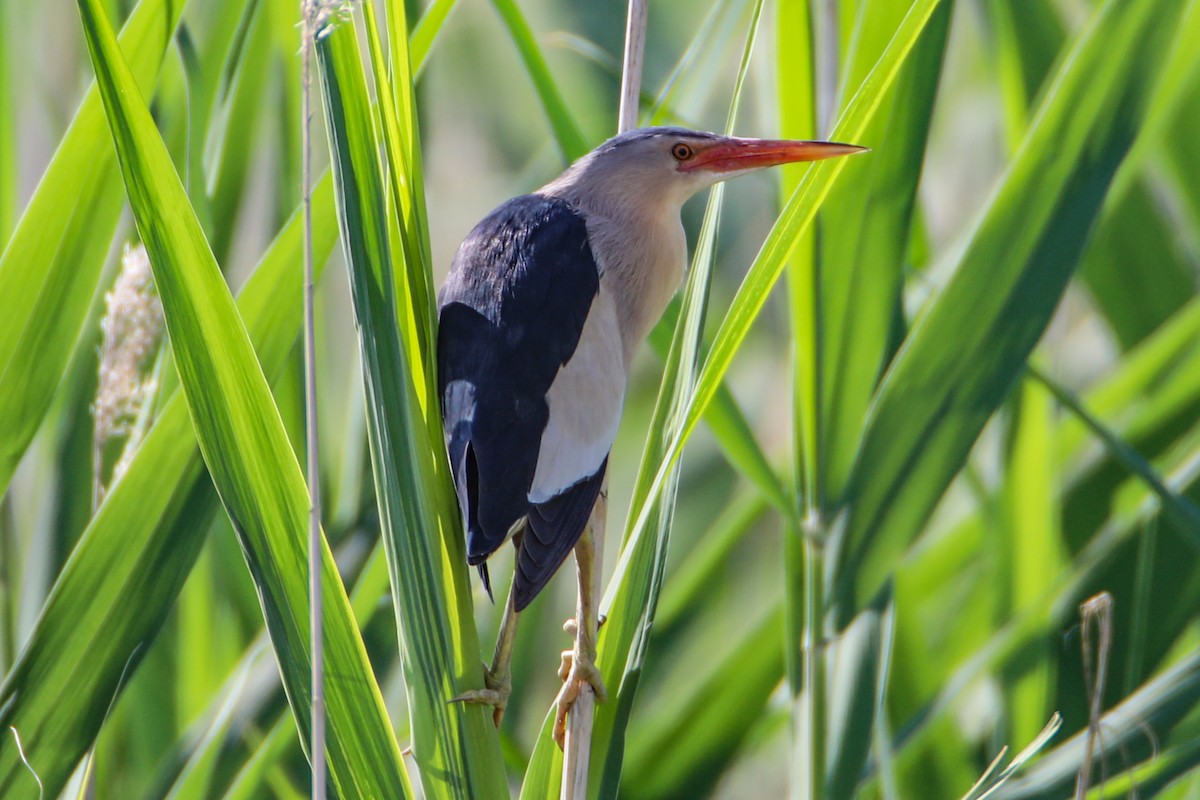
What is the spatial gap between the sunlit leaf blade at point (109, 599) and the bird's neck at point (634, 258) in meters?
0.30

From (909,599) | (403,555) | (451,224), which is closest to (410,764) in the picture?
(909,599)

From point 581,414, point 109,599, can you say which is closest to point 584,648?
point 581,414

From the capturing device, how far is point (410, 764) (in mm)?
1261

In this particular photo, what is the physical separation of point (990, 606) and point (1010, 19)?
1.97 feet

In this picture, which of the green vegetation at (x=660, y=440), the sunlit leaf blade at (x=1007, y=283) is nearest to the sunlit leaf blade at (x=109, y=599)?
the green vegetation at (x=660, y=440)

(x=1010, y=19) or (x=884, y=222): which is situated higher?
(x=1010, y=19)

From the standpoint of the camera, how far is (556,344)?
0.91 metres

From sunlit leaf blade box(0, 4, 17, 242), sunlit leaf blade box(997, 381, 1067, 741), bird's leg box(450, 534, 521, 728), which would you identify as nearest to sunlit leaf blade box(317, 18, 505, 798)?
bird's leg box(450, 534, 521, 728)

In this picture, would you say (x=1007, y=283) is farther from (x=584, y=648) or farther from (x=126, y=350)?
(x=126, y=350)

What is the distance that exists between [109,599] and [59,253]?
0.81 ft

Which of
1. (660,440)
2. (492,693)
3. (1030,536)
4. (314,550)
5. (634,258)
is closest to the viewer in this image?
(314,550)

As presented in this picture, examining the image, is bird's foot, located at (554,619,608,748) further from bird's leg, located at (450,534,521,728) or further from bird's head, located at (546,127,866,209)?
bird's head, located at (546,127,866,209)

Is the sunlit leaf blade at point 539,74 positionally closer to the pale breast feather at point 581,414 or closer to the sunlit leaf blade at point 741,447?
the pale breast feather at point 581,414

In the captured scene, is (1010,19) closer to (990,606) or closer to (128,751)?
(990,606)
